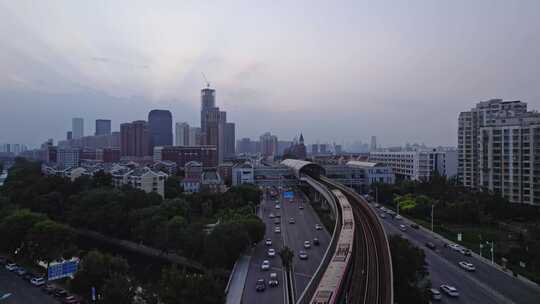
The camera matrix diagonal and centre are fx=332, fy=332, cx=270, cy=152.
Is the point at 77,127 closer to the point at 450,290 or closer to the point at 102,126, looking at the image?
the point at 102,126

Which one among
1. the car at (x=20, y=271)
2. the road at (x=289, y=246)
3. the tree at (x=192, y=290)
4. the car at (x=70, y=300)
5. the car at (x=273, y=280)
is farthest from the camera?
the car at (x=20, y=271)

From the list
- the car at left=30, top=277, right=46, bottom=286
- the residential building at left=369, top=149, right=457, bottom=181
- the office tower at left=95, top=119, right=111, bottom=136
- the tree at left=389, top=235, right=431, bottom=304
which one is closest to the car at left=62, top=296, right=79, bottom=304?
the car at left=30, top=277, right=46, bottom=286

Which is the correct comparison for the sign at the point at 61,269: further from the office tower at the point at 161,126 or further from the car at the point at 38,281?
the office tower at the point at 161,126

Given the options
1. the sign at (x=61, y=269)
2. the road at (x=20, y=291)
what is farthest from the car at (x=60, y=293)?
the sign at (x=61, y=269)

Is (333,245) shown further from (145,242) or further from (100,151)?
(100,151)

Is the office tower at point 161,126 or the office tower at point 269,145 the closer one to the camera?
the office tower at point 161,126

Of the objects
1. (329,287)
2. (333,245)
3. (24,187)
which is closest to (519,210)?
(333,245)
